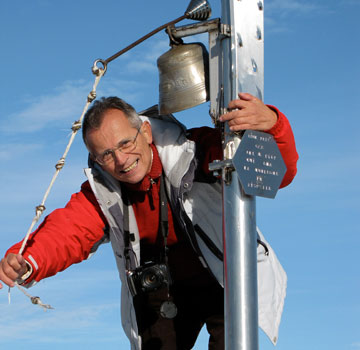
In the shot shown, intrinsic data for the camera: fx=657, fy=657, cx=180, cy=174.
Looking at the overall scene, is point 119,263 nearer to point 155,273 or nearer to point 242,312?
point 155,273

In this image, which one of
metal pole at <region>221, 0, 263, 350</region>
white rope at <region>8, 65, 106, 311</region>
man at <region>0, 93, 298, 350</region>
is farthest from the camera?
man at <region>0, 93, 298, 350</region>

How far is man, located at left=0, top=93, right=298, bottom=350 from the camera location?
3.98 meters

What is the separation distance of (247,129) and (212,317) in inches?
62.3

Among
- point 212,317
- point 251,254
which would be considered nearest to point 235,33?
point 251,254

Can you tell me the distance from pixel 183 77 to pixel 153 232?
1.23m

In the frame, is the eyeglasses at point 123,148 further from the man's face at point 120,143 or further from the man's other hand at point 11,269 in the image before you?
the man's other hand at point 11,269

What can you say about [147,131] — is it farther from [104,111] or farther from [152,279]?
[152,279]

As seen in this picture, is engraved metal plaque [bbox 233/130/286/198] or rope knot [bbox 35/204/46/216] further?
rope knot [bbox 35/204/46/216]

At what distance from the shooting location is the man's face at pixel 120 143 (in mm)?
4105

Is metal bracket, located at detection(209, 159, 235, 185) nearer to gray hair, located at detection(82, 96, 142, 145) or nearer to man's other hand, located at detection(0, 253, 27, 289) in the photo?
gray hair, located at detection(82, 96, 142, 145)

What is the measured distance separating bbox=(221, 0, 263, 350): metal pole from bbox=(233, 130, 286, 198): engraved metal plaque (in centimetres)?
6

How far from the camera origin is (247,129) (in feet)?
10.1

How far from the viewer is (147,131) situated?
4.27m

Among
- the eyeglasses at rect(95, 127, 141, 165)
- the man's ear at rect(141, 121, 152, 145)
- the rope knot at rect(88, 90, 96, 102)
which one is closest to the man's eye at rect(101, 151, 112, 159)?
the eyeglasses at rect(95, 127, 141, 165)
